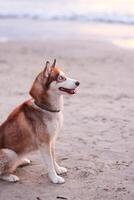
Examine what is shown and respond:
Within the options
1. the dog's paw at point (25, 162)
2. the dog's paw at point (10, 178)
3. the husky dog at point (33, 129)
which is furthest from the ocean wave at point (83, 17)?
the dog's paw at point (10, 178)

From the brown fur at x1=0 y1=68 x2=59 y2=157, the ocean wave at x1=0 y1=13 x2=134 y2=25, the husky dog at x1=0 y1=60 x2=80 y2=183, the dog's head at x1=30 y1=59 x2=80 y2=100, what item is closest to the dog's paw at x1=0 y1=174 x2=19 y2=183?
the husky dog at x1=0 y1=60 x2=80 y2=183

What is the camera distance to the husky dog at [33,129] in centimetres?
493

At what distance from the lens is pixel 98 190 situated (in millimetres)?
4930

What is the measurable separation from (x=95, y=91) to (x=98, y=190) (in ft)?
12.5

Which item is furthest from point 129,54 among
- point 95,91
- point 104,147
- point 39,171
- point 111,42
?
point 39,171

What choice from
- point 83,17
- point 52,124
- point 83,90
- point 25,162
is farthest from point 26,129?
point 83,17

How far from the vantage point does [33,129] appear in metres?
5.00

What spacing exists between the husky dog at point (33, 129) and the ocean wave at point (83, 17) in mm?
12841

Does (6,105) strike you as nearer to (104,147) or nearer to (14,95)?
(14,95)

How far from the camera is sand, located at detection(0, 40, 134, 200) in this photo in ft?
16.4

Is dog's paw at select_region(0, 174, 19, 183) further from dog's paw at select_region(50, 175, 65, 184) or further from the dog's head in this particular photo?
the dog's head

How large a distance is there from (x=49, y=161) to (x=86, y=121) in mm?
2028

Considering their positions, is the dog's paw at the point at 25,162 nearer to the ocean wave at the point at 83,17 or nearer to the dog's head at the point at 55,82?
the dog's head at the point at 55,82

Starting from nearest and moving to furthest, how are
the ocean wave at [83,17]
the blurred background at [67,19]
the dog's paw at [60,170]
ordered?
1. the dog's paw at [60,170]
2. the blurred background at [67,19]
3. the ocean wave at [83,17]
